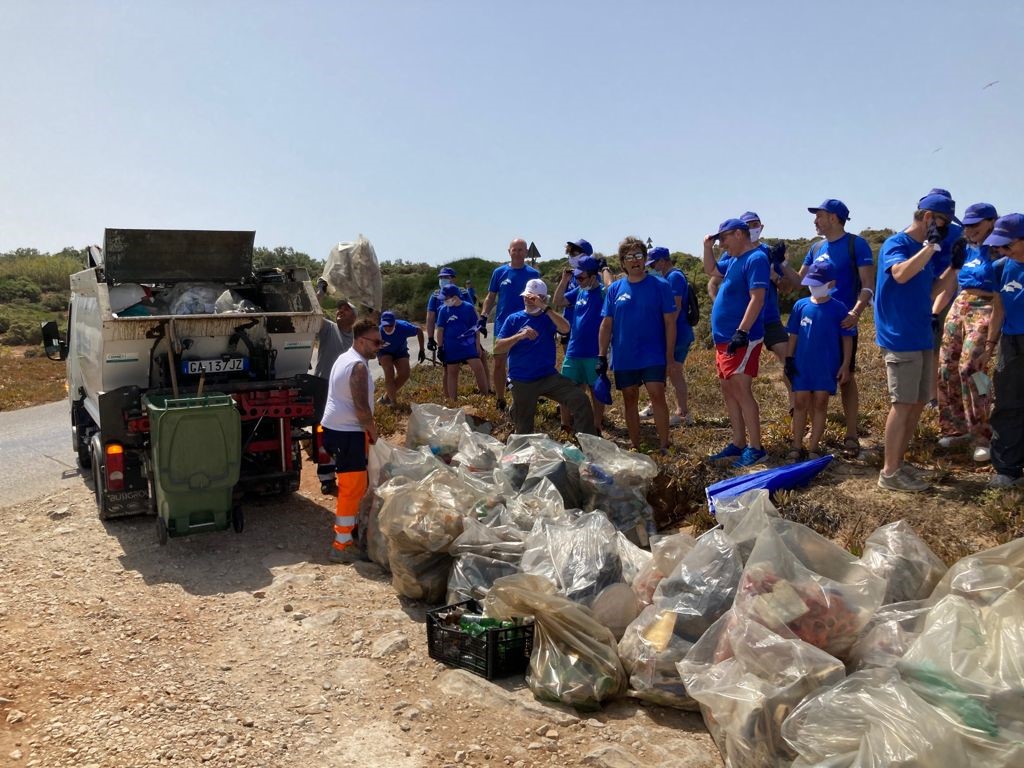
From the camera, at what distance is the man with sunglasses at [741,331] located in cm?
671

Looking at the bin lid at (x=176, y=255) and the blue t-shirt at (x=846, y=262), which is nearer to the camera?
the blue t-shirt at (x=846, y=262)

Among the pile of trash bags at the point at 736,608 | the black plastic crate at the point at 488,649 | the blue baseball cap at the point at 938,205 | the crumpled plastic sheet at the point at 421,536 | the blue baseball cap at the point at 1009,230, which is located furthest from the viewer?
the blue baseball cap at the point at 938,205

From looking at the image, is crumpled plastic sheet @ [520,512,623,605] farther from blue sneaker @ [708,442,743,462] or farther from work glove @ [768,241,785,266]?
work glove @ [768,241,785,266]

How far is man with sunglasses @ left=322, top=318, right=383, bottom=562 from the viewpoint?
673 cm

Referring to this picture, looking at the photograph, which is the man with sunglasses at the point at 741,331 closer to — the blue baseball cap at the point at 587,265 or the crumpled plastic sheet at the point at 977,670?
the blue baseball cap at the point at 587,265

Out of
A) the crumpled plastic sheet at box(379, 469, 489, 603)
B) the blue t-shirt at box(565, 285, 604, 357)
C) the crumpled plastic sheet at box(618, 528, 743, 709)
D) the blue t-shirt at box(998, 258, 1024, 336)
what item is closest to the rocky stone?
the crumpled plastic sheet at box(379, 469, 489, 603)

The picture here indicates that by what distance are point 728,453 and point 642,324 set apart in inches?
48.5

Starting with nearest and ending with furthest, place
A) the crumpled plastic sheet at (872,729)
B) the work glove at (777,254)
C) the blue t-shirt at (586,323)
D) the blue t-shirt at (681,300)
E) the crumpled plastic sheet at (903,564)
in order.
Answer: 1. the crumpled plastic sheet at (872,729)
2. the crumpled plastic sheet at (903,564)
3. the work glove at (777,254)
4. the blue t-shirt at (586,323)
5. the blue t-shirt at (681,300)

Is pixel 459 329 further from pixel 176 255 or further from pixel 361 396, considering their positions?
pixel 361 396

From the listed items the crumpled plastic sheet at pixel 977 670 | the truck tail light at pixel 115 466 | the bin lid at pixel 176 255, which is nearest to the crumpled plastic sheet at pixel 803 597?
the crumpled plastic sheet at pixel 977 670

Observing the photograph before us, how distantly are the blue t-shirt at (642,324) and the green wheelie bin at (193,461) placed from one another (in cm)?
306

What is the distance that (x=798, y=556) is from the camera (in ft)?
14.5

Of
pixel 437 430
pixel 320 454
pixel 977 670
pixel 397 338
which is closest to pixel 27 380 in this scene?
pixel 397 338

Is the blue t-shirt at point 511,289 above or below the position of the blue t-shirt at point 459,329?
above
